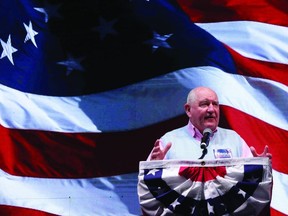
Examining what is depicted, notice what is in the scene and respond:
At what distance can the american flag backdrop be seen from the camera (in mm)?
5848

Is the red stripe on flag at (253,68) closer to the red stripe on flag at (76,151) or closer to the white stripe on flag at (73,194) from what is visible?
the red stripe on flag at (76,151)

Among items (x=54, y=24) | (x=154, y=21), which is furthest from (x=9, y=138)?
(x=154, y=21)

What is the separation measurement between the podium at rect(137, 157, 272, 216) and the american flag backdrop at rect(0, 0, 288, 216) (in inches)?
57.6

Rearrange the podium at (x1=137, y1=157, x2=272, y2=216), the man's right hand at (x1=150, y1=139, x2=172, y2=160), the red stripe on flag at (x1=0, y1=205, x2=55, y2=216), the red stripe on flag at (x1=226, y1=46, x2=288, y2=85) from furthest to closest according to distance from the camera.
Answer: the red stripe on flag at (x1=226, y1=46, x2=288, y2=85), the red stripe on flag at (x1=0, y1=205, x2=55, y2=216), the man's right hand at (x1=150, y1=139, x2=172, y2=160), the podium at (x1=137, y1=157, x2=272, y2=216)

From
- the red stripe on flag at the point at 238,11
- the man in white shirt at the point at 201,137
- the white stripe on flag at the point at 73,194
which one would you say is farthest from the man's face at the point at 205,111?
the red stripe on flag at the point at 238,11

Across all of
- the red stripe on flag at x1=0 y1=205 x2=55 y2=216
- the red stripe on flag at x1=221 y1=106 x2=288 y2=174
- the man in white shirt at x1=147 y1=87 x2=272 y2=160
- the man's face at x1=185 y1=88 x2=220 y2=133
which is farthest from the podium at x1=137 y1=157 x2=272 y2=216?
the red stripe on flag at x1=0 y1=205 x2=55 y2=216

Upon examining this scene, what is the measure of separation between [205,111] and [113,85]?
1.28 metres

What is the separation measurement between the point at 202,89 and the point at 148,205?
2.92 feet

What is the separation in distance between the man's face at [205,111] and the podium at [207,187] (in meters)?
0.49

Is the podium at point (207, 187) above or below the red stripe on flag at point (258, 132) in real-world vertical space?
above

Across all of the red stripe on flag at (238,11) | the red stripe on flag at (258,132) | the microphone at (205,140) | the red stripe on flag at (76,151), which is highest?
the red stripe on flag at (238,11)

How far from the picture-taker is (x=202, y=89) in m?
4.94

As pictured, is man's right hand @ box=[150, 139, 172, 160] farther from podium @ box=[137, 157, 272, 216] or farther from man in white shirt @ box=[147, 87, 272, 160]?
man in white shirt @ box=[147, 87, 272, 160]

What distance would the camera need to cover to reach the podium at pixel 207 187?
4.29 m
